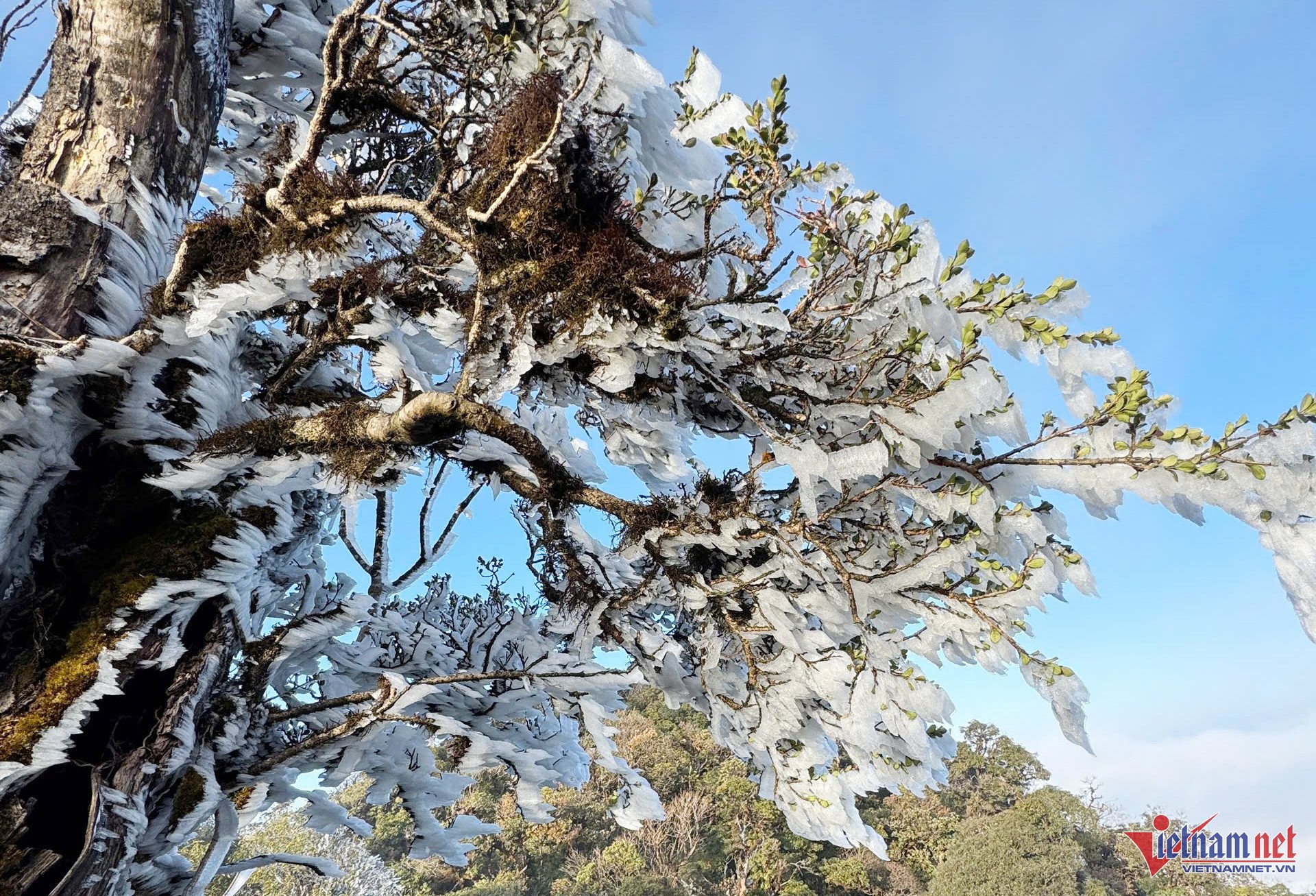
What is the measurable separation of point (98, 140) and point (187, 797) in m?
3.61

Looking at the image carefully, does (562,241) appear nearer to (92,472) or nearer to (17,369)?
(17,369)

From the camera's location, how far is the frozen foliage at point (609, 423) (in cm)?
239

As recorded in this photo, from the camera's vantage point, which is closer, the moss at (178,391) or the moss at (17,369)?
the moss at (17,369)

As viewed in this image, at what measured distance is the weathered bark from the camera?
139 inches

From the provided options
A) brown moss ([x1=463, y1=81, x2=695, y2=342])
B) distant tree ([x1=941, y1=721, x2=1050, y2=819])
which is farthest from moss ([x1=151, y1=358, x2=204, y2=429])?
distant tree ([x1=941, y1=721, x2=1050, y2=819])

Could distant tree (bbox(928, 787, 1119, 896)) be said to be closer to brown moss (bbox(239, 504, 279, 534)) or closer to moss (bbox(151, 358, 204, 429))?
brown moss (bbox(239, 504, 279, 534))

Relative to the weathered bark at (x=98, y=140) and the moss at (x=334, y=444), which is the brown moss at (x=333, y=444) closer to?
the moss at (x=334, y=444)

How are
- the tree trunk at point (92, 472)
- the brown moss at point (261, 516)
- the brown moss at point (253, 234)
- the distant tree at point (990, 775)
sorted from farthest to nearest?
the distant tree at point (990, 775), the brown moss at point (261, 516), the brown moss at point (253, 234), the tree trunk at point (92, 472)

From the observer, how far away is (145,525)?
3742 mm

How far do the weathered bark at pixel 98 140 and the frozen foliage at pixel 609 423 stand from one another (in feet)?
0.75

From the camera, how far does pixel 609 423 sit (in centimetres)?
379

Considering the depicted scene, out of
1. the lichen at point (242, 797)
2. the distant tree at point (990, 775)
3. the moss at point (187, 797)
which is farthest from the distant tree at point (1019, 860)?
the moss at point (187, 797)

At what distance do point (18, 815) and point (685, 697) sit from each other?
296 cm

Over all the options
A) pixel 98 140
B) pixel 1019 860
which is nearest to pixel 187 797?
pixel 98 140
